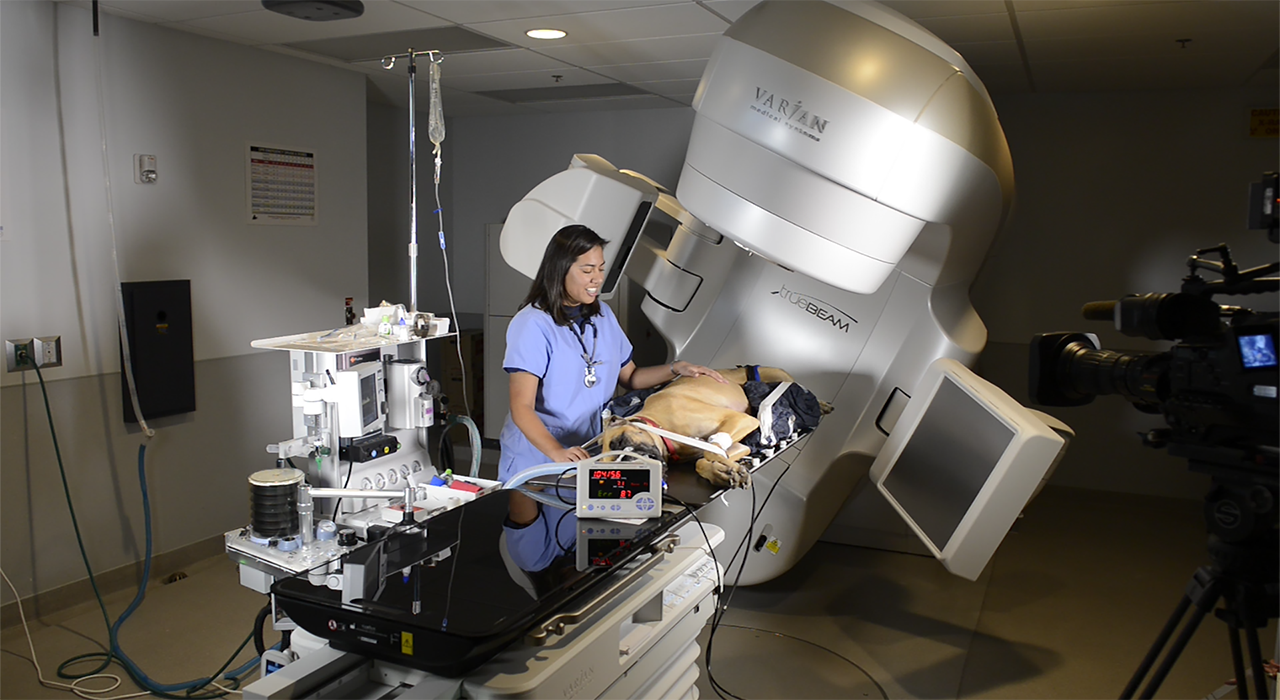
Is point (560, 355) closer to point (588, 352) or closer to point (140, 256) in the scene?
point (588, 352)

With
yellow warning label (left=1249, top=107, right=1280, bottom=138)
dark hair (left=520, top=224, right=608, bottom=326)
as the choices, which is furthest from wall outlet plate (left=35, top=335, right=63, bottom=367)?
yellow warning label (left=1249, top=107, right=1280, bottom=138)

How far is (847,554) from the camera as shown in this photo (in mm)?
3428

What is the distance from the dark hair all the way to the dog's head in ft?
1.30

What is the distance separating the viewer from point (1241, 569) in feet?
4.71

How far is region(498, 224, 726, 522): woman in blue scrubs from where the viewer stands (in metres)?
2.06

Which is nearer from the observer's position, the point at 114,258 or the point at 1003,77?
the point at 114,258

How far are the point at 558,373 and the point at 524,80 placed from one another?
2240mm

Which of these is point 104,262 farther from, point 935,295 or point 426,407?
point 935,295

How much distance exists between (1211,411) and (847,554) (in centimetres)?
214

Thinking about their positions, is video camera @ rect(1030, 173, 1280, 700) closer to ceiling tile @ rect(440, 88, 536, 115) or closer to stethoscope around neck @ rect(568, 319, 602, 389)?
stethoscope around neck @ rect(568, 319, 602, 389)

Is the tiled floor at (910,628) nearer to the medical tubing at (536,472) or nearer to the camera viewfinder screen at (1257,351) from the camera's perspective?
the medical tubing at (536,472)

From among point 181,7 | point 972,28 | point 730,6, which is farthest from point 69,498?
point 972,28

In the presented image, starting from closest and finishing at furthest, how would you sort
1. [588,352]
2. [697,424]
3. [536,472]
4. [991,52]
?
[536,472] → [697,424] → [588,352] → [991,52]

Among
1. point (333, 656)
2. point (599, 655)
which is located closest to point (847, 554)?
point (599, 655)
